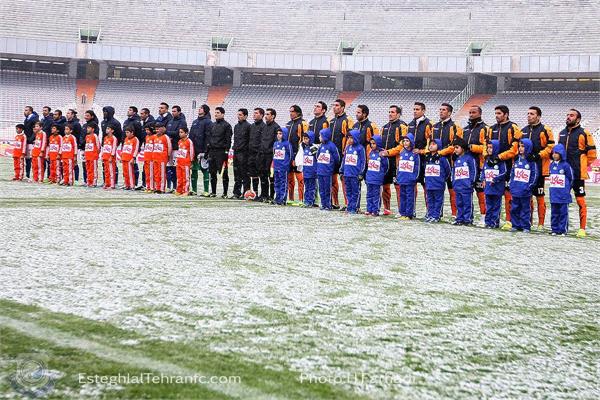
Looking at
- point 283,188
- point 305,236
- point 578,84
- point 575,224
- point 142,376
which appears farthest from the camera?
point 578,84

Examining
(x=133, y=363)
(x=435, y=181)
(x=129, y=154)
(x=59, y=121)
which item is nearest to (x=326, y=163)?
(x=435, y=181)

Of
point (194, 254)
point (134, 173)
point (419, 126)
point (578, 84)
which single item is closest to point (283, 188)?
point (419, 126)

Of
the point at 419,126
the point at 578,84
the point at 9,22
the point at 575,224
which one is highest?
the point at 9,22

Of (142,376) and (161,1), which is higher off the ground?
(161,1)

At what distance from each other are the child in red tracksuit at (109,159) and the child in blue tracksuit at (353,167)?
237 inches

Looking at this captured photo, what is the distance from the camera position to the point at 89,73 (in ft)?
161

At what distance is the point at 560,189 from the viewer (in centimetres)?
1019

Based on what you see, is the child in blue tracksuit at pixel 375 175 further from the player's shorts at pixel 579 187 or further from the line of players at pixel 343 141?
the player's shorts at pixel 579 187

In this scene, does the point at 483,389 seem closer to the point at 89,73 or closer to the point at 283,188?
the point at 283,188

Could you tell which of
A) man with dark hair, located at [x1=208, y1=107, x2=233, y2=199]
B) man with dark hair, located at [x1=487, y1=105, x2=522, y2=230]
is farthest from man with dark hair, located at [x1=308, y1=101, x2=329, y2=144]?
man with dark hair, located at [x1=487, y1=105, x2=522, y2=230]

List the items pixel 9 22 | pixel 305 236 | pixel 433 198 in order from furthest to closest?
1. pixel 9 22
2. pixel 433 198
3. pixel 305 236

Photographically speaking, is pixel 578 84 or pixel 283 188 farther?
pixel 578 84

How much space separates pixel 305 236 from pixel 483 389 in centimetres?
520

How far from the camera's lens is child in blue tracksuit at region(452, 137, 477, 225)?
11.0 metres
